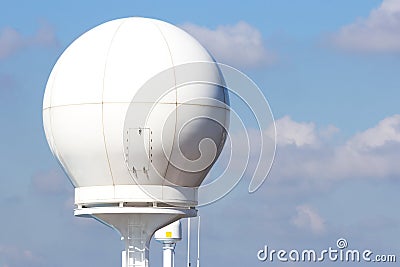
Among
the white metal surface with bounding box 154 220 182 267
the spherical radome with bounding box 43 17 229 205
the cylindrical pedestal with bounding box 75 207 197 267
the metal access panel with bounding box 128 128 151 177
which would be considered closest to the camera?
the metal access panel with bounding box 128 128 151 177

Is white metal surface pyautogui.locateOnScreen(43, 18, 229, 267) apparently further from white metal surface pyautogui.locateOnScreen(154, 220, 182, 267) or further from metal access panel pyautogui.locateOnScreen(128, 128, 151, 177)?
white metal surface pyautogui.locateOnScreen(154, 220, 182, 267)

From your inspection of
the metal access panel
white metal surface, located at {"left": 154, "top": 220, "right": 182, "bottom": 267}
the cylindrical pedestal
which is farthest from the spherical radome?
white metal surface, located at {"left": 154, "top": 220, "right": 182, "bottom": 267}

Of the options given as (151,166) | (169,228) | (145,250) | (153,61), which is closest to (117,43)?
(153,61)

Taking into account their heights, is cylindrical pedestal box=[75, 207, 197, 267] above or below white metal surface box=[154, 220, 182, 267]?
below

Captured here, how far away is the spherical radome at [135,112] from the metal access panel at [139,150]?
0.11 ft

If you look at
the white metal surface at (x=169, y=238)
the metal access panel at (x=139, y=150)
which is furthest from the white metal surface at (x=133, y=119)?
the white metal surface at (x=169, y=238)

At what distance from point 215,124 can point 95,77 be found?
4476 mm

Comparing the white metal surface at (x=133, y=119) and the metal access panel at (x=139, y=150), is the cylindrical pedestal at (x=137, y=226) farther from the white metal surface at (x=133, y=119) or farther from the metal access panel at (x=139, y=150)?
the metal access panel at (x=139, y=150)

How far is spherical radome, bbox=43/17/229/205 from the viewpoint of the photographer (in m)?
43.5

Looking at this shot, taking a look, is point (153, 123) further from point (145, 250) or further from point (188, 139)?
point (145, 250)

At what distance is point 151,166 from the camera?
144 feet

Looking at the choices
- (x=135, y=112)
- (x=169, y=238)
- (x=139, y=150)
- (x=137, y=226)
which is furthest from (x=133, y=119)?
(x=169, y=238)

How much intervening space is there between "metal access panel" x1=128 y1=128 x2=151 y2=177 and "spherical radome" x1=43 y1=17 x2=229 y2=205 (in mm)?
33

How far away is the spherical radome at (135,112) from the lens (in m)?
43.5
